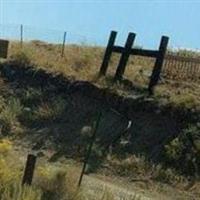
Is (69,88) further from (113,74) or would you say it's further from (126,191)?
(126,191)

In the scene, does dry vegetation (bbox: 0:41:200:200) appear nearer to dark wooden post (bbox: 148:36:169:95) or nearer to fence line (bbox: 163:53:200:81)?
dark wooden post (bbox: 148:36:169:95)

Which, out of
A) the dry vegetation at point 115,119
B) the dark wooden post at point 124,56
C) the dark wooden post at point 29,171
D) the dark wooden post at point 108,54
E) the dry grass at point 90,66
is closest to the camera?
the dark wooden post at point 29,171

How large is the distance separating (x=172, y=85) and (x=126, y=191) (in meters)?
6.69

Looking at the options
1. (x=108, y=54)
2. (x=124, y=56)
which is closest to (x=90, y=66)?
(x=108, y=54)

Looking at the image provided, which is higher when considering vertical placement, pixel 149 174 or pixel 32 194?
pixel 32 194

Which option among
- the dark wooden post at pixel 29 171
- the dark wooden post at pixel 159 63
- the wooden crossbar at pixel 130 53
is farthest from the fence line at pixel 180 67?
the dark wooden post at pixel 29 171

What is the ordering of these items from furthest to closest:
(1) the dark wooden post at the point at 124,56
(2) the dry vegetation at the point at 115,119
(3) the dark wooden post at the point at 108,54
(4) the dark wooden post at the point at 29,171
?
1. (3) the dark wooden post at the point at 108,54
2. (1) the dark wooden post at the point at 124,56
3. (2) the dry vegetation at the point at 115,119
4. (4) the dark wooden post at the point at 29,171

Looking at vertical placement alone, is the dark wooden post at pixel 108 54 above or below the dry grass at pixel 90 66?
above

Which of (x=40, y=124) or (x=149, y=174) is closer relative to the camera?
(x=149, y=174)

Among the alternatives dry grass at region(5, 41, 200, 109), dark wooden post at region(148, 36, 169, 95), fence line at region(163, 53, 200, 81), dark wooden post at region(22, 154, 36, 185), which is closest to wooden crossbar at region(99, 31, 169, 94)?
dark wooden post at region(148, 36, 169, 95)

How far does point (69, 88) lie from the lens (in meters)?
21.8

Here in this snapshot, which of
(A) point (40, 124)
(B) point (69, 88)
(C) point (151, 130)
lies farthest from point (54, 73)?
(C) point (151, 130)

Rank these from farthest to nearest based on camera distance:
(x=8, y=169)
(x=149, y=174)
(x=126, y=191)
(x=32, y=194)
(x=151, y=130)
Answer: (x=151, y=130) < (x=149, y=174) < (x=126, y=191) < (x=8, y=169) < (x=32, y=194)

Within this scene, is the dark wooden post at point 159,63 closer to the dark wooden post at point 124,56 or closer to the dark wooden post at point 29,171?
the dark wooden post at point 124,56
